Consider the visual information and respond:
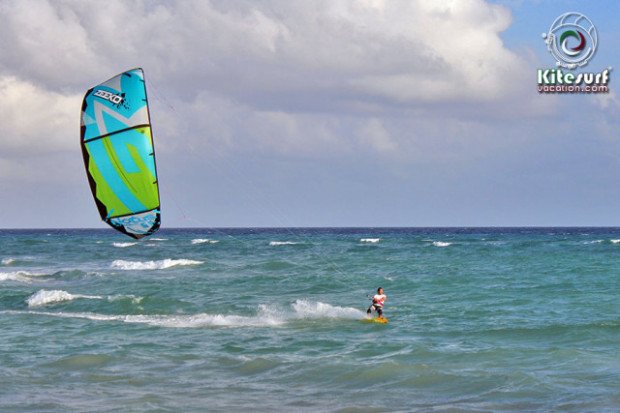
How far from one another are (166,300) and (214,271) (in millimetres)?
14173

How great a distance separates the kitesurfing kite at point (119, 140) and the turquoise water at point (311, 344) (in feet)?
11.3

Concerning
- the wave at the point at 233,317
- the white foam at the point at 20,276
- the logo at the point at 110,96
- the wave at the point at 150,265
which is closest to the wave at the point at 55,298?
the wave at the point at 233,317

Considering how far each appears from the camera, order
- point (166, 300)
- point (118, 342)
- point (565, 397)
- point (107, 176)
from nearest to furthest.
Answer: point (565, 397) < point (107, 176) < point (118, 342) < point (166, 300)

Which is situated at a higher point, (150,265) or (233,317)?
(150,265)

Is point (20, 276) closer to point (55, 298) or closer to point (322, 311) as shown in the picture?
point (55, 298)

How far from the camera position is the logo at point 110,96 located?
15.5m

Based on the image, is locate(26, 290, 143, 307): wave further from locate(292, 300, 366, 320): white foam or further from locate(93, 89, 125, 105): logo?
locate(93, 89, 125, 105): logo

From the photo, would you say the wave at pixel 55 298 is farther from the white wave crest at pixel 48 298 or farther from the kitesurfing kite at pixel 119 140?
the kitesurfing kite at pixel 119 140

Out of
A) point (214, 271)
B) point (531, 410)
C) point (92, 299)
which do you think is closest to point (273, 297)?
point (92, 299)

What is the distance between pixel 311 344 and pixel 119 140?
638 centimetres

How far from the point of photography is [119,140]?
50.9 ft

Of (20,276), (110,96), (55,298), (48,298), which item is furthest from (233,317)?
(20,276)

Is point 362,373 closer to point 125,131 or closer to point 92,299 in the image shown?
point 125,131

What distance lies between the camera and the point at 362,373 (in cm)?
1545
